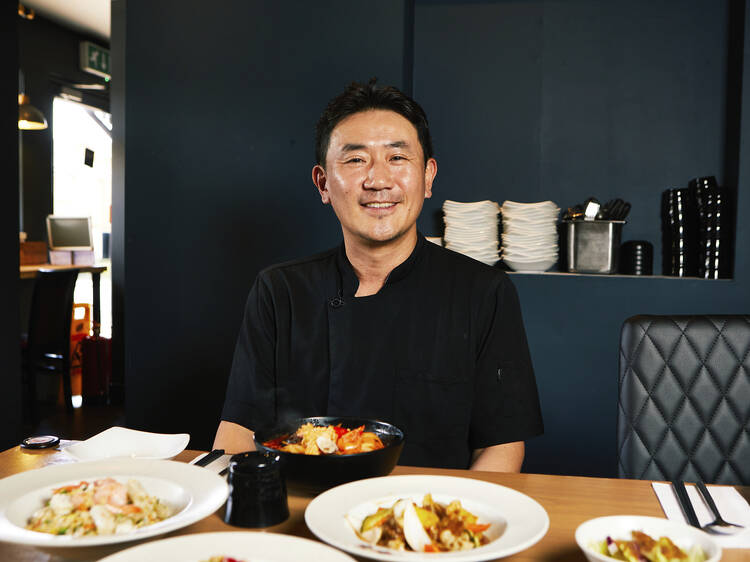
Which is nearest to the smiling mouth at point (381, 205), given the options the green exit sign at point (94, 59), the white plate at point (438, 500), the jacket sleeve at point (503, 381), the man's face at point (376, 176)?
the man's face at point (376, 176)

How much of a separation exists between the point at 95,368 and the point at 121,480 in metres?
4.47

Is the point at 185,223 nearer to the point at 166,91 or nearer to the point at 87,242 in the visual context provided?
the point at 166,91

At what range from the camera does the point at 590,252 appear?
8.85ft

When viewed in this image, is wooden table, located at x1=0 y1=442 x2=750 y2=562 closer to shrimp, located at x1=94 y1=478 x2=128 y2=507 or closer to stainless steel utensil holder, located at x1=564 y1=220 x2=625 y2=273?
shrimp, located at x1=94 y1=478 x2=128 y2=507

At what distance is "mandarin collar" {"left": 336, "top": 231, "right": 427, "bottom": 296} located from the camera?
1.67 m

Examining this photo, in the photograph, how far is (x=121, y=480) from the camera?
1000mm

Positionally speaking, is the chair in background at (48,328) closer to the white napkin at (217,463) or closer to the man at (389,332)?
the man at (389,332)

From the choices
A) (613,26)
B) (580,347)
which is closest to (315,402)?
(580,347)

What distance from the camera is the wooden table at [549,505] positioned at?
2.69 ft

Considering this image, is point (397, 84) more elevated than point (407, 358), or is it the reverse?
point (397, 84)

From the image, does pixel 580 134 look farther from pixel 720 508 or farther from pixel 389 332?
pixel 720 508

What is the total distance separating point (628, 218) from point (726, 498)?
6.82 ft

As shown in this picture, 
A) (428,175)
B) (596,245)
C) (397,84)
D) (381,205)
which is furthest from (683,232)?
(381,205)

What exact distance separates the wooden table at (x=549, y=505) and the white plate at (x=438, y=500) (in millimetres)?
40
